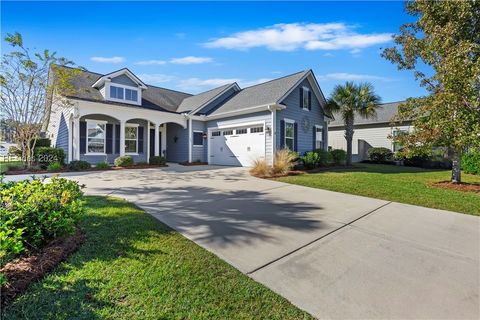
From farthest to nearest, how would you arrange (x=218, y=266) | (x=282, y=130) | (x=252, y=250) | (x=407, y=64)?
(x=282, y=130) < (x=407, y=64) < (x=252, y=250) < (x=218, y=266)

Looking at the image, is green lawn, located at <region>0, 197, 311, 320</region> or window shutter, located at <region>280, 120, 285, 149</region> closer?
green lawn, located at <region>0, 197, 311, 320</region>

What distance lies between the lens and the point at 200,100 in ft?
66.5

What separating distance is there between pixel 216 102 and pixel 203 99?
4.60 ft

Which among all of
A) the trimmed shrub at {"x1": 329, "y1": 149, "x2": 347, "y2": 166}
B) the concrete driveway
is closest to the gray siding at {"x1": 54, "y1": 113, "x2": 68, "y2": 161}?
the concrete driveway

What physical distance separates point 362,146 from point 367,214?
19.9 meters

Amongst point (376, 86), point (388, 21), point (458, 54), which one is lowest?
point (458, 54)

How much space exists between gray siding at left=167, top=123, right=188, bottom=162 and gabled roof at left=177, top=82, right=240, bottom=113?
5.41ft

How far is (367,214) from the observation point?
18.5 ft

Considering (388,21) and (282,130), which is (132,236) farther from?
(388,21)

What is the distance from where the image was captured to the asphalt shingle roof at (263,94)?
1491cm

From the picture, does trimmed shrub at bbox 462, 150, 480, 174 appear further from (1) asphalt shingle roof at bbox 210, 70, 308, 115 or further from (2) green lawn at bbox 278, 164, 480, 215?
(1) asphalt shingle roof at bbox 210, 70, 308, 115

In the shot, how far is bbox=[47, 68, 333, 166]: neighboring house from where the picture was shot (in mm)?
14391

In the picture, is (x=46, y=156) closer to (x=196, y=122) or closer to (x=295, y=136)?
(x=196, y=122)

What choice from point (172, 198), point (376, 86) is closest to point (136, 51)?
point (172, 198)
